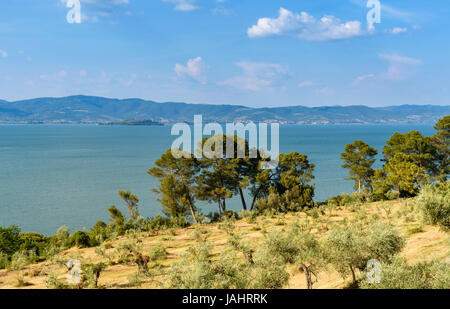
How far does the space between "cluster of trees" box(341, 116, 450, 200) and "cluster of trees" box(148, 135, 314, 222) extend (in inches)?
360

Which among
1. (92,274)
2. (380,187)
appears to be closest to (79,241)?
(92,274)

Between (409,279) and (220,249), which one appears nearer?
(409,279)

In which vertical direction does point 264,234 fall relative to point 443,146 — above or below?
below

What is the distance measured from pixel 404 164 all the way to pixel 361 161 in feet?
29.5

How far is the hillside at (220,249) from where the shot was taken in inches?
603

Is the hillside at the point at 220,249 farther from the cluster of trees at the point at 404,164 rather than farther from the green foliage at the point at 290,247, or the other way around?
the cluster of trees at the point at 404,164

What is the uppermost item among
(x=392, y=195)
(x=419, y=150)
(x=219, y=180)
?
(x=419, y=150)

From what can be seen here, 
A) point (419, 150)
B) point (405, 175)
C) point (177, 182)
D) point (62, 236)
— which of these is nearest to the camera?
point (62, 236)

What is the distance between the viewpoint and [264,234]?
2512 cm

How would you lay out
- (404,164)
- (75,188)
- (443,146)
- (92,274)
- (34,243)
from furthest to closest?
(75,188) < (443,146) < (404,164) < (34,243) < (92,274)

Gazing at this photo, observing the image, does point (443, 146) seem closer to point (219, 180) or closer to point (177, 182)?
point (219, 180)
